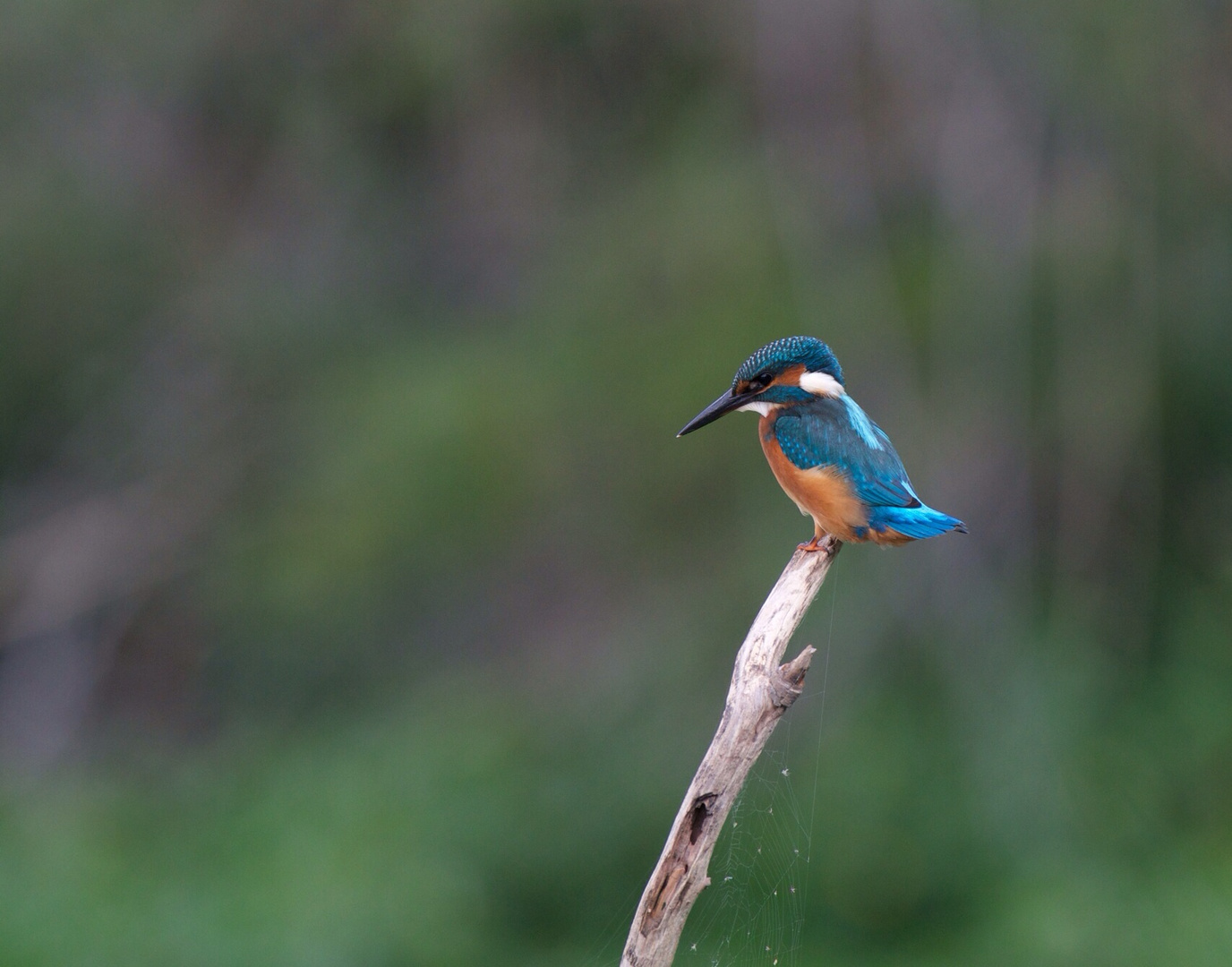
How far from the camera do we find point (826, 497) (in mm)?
1783

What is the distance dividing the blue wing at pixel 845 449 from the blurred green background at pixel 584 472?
1302mm

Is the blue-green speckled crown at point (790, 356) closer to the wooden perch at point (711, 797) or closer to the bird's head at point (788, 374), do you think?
the bird's head at point (788, 374)

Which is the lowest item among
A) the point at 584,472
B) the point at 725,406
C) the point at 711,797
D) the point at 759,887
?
the point at 711,797

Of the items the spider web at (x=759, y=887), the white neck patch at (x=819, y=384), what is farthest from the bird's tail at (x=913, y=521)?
the spider web at (x=759, y=887)

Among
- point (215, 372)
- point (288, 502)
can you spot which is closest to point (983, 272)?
point (288, 502)

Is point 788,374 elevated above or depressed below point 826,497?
above

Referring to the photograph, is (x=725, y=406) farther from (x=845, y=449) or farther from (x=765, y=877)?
(x=765, y=877)

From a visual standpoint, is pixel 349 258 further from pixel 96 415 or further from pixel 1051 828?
pixel 1051 828

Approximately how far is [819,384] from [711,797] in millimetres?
876

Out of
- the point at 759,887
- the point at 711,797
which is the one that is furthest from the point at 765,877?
the point at 711,797

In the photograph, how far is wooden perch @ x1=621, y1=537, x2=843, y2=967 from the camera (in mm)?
1279

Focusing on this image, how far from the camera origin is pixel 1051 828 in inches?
124

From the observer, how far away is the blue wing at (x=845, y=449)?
178 cm

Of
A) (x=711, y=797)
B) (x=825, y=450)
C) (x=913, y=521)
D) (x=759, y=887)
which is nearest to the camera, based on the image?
(x=711, y=797)
